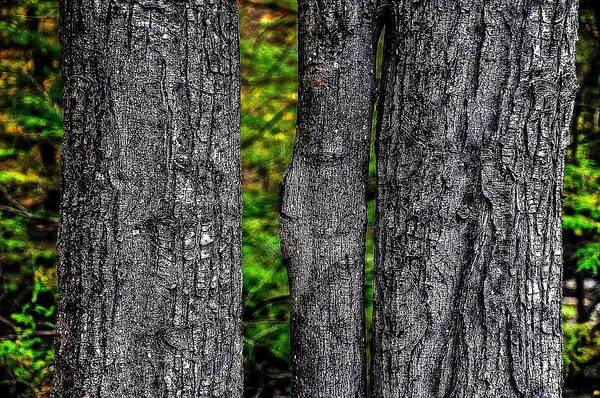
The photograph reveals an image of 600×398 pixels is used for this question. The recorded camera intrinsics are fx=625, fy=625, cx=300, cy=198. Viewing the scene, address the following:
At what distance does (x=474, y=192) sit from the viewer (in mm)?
2111

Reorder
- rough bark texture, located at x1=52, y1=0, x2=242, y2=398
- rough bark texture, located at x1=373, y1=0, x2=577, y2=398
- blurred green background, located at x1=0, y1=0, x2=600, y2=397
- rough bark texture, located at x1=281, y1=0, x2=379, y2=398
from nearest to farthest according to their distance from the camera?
rough bark texture, located at x1=52, y1=0, x2=242, y2=398
rough bark texture, located at x1=373, y1=0, x2=577, y2=398
rough bark texture, located at x1=281, y1=0, x2=379, y2=398
blurred green background, located at x1=0, y1=0, x2=600, y2=397

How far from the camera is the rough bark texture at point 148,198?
6.36 ft

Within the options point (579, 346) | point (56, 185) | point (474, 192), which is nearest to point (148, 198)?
point (474, 192)

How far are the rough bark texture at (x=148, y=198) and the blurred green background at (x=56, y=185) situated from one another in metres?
1.75

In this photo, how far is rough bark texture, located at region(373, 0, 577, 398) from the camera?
6.72ft

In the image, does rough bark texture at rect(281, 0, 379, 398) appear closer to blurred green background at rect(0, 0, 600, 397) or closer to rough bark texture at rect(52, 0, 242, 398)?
rough bark texture at rect(52, 0, 242, 398)

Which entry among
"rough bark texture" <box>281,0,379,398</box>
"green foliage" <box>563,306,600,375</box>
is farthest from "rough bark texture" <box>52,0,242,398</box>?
"green foliage" <box>563,306,600,375</box>

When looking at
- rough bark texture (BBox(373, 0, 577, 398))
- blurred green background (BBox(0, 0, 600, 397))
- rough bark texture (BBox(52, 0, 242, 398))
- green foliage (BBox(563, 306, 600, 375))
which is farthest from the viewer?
green foliage (BBox(563, 306, 600, 375))

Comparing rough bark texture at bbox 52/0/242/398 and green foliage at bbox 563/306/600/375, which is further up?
rough bark texture at bbox 52/0/242/398

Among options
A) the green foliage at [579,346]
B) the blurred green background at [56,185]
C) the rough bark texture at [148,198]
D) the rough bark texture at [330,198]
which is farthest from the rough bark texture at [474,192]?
the green foliage at [579,346]

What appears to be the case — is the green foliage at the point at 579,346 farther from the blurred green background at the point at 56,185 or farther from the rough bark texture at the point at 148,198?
the rough bark texture at the point at 148,198

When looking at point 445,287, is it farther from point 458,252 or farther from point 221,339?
point 221,339

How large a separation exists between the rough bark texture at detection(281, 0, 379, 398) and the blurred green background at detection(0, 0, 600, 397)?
4.79 ft

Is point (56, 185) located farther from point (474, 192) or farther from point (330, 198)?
point (474, 192)
